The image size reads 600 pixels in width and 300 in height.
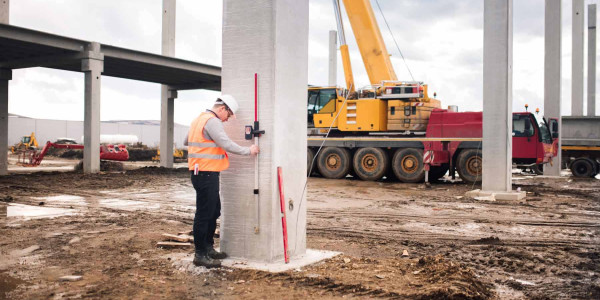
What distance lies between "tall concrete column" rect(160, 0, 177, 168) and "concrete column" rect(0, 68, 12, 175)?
6663 millimetres

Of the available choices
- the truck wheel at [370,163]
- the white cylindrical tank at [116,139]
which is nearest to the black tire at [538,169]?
the truck wheel at [370,163]

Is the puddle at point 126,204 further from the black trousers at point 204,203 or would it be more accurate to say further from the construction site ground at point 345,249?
the black trousers at point 204,203

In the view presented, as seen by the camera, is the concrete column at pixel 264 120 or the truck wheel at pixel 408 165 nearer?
the concrete column at pixel 264 120

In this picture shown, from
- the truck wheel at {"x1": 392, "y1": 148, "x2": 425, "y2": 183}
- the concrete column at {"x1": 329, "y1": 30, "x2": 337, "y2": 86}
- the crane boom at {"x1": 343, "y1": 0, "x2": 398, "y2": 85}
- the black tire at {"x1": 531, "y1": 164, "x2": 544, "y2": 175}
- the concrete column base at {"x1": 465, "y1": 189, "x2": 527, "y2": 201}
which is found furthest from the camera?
the concrete column at {"x1": 329, "y1": 30, "x2": 337, "y2": 86}

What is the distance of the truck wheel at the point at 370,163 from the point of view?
18562 mm

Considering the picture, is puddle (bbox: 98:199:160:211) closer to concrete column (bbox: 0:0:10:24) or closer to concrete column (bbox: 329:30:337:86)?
concrete column (bbox: 0:0:10:24)

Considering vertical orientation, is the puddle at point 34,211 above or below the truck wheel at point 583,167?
below

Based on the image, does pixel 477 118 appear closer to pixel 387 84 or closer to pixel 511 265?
pixel 387 84

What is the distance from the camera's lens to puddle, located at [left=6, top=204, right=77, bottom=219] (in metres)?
9.91

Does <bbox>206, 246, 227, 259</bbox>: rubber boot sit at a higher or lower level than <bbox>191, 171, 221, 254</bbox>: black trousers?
lower

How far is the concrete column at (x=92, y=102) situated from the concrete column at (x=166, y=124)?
6383 millimetres

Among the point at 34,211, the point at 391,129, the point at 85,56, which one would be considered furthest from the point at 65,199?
the point at 391,129

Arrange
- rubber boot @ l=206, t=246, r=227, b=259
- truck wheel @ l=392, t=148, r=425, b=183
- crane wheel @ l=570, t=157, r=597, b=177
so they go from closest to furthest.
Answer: rubber boot @ l=206, t=246, r=227, b=259, truck wheel @ l=392, t=148, r=425, b=183, crane wheel @ l=570, t=157, r=597, b=177

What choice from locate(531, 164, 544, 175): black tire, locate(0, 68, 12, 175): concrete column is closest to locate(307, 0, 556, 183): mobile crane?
locate(531, 164, 544, 175): black tire
